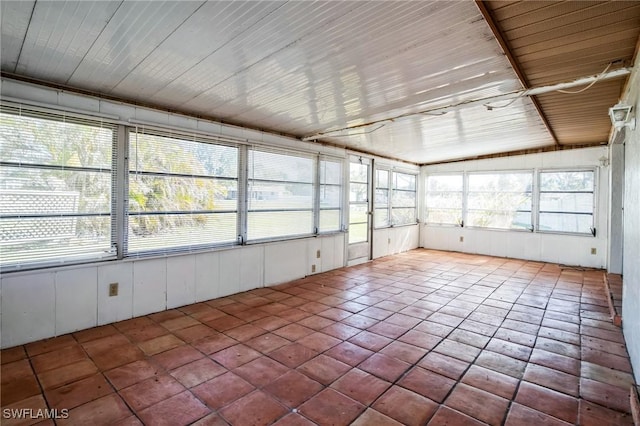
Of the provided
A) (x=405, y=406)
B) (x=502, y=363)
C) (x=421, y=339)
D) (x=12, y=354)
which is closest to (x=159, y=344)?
(x=12, y=354)

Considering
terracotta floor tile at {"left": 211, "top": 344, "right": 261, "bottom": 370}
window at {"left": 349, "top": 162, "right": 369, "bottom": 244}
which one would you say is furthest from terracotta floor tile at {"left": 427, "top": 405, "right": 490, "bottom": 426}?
window at {"left": 349, "top": 162, "right": 369, "bottom": 244}

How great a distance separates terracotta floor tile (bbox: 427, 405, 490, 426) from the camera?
1.95 meters

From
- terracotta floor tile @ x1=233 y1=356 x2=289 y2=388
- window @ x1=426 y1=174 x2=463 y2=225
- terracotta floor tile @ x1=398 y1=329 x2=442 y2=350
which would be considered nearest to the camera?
terracotta floor tile @ x1=233 y1=356 x2=289 y2=388

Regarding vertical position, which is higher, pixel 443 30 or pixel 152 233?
pixel 443 30

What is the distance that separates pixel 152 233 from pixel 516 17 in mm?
3882

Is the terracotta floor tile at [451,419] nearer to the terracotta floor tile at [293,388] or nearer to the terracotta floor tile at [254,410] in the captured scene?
the terracotta floor tile at [293,388]

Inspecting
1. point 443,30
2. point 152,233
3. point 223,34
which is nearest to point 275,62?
point 223,34

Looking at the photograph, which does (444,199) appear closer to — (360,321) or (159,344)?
(360,321)

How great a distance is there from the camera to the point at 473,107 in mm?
3818

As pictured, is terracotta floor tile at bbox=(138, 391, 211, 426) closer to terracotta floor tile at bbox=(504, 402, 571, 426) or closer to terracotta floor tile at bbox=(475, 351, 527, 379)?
terracotta floor tile at bbox=(504, 402, 571, 426)

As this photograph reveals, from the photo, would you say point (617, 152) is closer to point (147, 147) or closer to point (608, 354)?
point (608, 354)

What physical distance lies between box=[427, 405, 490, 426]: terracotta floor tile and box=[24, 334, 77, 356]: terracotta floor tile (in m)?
3.12

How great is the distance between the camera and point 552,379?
245 centimetres

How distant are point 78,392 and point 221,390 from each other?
0.98 m
